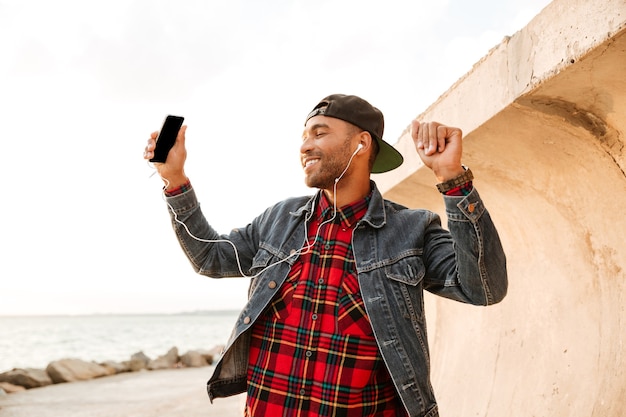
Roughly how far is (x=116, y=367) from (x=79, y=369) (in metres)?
1.52

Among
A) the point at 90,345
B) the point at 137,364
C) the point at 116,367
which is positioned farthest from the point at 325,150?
the point at 90,345

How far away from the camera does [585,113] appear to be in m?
2.32

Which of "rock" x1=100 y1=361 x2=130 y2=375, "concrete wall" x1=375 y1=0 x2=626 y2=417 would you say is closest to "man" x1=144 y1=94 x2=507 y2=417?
"concrete wall" x1=375 y1=0 x2=626 y2=417

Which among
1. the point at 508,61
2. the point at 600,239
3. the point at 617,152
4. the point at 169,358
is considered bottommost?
the point at 169,358

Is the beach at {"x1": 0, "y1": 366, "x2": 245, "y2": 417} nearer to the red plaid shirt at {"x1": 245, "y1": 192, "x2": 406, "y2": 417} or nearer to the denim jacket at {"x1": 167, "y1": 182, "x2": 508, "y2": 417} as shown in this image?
the denim jacket at {"x1": 167, "y1": 182, "x2": 508, "y2": 417}

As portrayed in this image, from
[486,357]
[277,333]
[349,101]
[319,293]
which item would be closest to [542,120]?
[349,101]

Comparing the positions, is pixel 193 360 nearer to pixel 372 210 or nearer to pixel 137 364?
pixel 137 364

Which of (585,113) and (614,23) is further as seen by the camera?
(585,113)

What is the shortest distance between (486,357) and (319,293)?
241cm

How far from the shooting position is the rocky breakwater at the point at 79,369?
32.4 feet

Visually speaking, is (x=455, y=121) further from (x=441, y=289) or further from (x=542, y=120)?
(x=441, y=289)

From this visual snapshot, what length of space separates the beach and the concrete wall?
317 centimetres

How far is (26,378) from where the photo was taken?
9891 millimetres

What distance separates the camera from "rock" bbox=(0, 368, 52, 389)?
987 centimetres
